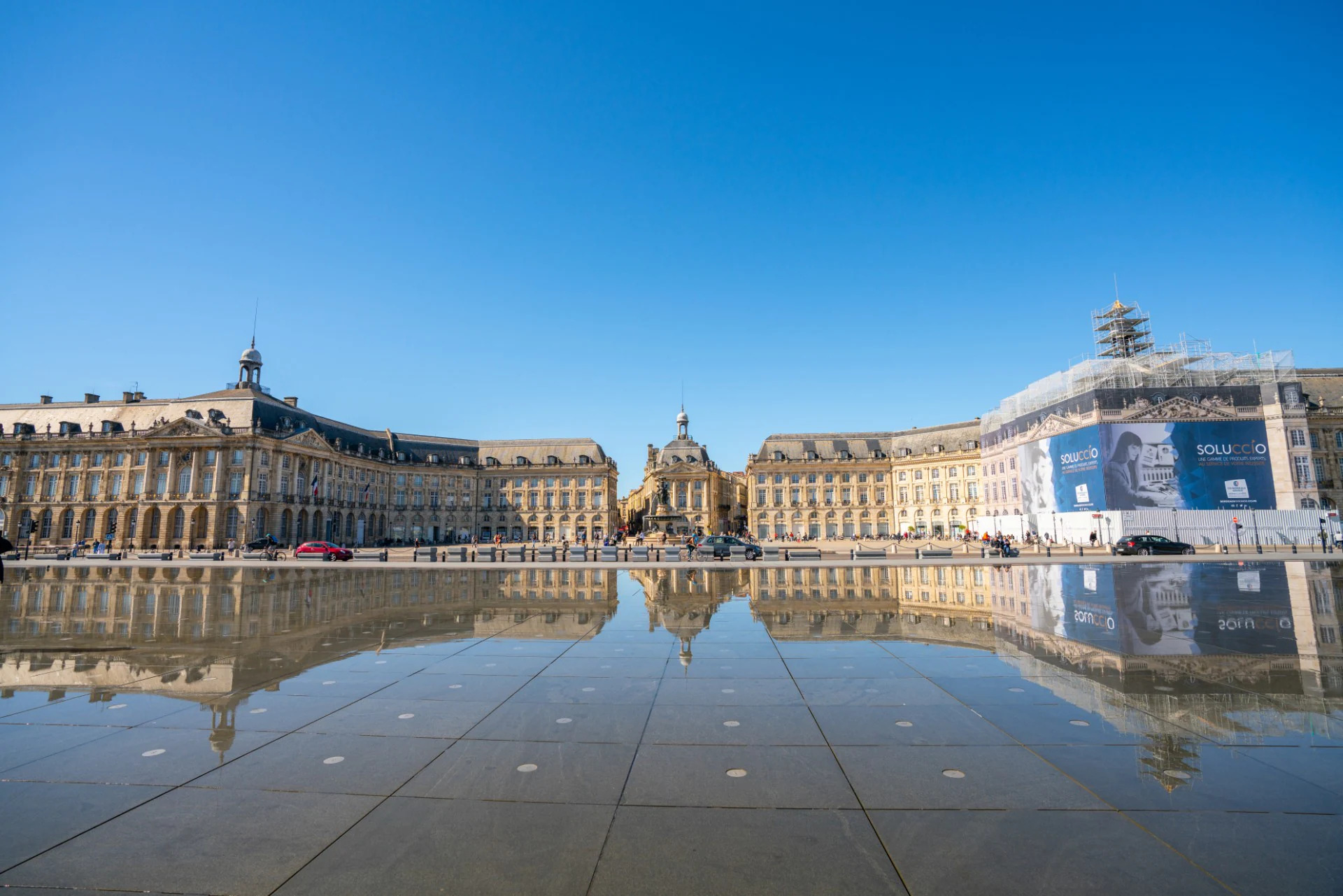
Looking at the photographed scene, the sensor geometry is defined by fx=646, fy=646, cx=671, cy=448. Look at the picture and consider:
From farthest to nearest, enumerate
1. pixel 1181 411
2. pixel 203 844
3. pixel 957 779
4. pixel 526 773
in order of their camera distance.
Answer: pixel 1181 411 → pixel 526 773 → pixel 957 779 → pixel 203 844

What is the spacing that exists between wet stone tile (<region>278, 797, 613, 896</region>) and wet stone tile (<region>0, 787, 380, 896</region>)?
25 centimetres

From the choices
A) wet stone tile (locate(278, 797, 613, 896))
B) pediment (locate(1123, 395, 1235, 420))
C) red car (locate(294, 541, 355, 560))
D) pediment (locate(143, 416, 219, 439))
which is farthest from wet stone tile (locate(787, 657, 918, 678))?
pediment (locate(143, 416, 219, 439))

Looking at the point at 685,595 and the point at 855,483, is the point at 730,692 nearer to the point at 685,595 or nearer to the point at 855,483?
the point at 685,595

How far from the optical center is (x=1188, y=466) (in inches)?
1986

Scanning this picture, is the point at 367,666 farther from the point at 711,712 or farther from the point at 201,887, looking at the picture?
the point at 201,887

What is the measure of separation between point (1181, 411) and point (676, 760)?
61165 millimetres

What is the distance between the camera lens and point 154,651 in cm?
1159

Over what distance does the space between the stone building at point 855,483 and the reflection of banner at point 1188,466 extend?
40.1 m

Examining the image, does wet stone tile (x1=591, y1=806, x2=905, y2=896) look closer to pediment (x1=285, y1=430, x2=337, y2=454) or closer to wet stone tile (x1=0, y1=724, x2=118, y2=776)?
wet stone tile (x1=0, y1=724, x2=118, y2=776)

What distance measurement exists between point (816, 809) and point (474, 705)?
484 cm

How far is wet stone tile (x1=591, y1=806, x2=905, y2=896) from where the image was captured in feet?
13.4

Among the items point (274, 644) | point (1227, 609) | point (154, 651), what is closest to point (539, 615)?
point (274, 644)

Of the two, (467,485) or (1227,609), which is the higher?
(467,485)

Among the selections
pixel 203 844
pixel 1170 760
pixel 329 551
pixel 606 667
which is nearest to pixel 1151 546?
pixel 1170 760
